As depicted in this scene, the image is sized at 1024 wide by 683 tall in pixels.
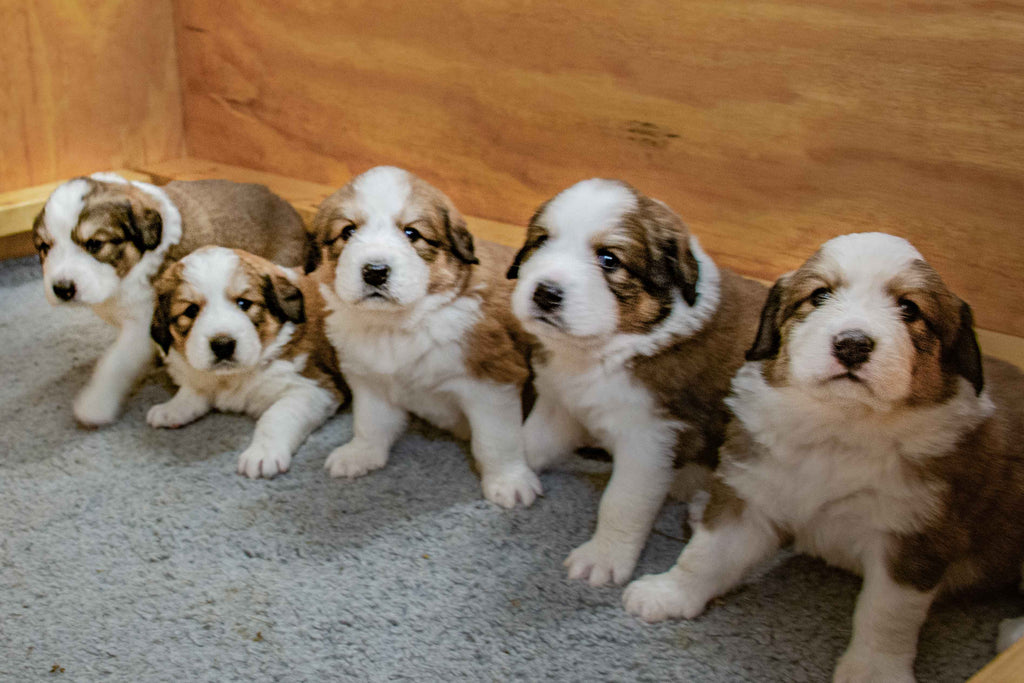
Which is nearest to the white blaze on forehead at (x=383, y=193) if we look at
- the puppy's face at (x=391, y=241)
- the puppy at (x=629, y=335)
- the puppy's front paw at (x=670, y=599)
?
the puppy's face at (x=391, y=241)

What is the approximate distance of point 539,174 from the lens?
373cm

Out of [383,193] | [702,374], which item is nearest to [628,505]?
[702,374]

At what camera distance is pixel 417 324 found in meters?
2.87

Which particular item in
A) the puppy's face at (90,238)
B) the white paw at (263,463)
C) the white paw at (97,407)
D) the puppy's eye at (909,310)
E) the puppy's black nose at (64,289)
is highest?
the puppy's eye at (909,310)

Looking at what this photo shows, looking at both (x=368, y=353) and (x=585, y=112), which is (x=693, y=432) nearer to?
(x=368, y=353)

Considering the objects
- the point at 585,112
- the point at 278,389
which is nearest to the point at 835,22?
the point at 585,112

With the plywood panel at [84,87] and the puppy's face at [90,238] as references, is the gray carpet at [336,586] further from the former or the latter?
the plywood panel at [84,87]

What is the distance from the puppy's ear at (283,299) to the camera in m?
3.24

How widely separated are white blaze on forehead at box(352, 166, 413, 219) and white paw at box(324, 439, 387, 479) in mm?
882

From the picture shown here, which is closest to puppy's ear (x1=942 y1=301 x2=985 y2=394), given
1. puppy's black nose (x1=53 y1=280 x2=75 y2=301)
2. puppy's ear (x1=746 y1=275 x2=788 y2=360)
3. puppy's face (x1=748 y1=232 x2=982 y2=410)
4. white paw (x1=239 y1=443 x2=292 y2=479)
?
puppy's face (x1=748 y1=232 x2=982 y2=410)

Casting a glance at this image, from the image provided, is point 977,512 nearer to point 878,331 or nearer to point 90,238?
point 878,331

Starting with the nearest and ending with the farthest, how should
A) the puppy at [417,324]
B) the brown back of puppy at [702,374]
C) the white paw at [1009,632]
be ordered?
the white paw at [1009,632], the brown back of puppy at [702,374], the puppy at [417,324]

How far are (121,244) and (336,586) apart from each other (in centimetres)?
161

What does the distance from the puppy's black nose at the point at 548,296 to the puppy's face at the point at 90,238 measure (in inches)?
69.5
